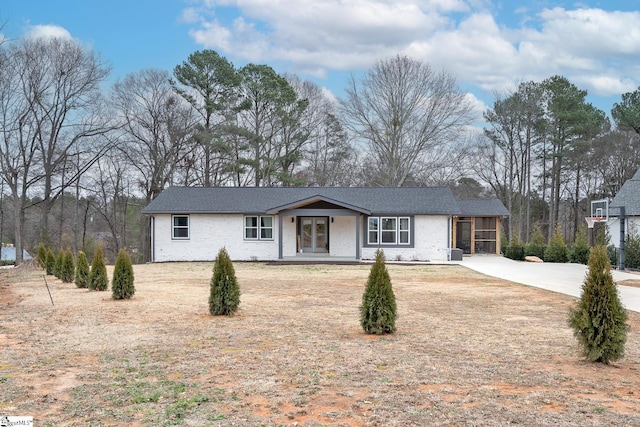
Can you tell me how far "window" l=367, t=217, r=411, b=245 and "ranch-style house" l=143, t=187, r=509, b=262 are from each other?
1.8 inches

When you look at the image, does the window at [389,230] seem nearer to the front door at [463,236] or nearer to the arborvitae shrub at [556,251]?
the front door at [463,236]

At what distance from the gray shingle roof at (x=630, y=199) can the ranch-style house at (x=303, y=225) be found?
6.79m

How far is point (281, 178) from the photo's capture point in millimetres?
36031

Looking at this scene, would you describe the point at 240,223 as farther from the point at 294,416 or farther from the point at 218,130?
the point at 294,416

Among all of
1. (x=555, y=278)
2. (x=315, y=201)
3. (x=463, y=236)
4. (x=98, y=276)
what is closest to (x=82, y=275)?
(x=98, y=276)

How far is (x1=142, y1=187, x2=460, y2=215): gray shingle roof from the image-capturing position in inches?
1008

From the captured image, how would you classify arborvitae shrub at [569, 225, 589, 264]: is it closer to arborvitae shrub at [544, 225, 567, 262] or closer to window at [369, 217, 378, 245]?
arborvitae shrub at [544, 225, 567, 262]

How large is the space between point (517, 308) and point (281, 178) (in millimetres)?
26354

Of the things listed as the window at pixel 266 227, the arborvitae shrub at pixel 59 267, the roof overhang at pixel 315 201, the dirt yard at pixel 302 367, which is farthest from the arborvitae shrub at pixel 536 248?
the arborvitae shrub at pixel 59 267

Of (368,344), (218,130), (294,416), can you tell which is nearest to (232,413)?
(294,416)

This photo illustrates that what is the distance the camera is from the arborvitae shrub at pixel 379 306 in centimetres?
791

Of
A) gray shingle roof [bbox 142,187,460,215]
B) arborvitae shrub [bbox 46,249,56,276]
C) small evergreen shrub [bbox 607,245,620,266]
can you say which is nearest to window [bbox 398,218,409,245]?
Result: gray shingle roof [bbox 142,187,460,215]

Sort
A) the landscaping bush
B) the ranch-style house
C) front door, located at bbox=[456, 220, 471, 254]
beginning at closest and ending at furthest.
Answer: the ranch-style house, the landscaping bush, front door, located at bbox=[456, 220, 471, 254]

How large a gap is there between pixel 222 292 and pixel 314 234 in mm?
17572
